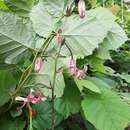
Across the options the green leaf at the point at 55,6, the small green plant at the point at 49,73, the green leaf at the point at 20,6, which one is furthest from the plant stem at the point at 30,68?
the green leaf at the point at 20,6

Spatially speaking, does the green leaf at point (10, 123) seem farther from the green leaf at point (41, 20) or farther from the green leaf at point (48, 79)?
the green leaf at point (41, 20)

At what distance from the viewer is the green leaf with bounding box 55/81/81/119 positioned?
1168 millimetres

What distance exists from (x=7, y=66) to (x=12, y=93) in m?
0.09

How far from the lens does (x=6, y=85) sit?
114 cm

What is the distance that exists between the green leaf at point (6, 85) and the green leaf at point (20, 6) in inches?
10.1

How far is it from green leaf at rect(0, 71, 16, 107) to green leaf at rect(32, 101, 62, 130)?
108 millimetres

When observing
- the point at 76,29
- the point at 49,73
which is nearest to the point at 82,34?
the point at 76,29

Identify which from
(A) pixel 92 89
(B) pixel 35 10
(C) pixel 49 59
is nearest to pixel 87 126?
(A) pixel 92 89

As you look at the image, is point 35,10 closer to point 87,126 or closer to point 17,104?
point 17,104

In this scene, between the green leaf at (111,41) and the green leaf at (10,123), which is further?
the green leaf at (111,41)

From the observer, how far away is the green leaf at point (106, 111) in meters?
1.10

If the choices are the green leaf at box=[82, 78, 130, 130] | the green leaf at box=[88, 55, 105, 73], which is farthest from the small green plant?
the green leaf at box=[88, 55, 105, 73]

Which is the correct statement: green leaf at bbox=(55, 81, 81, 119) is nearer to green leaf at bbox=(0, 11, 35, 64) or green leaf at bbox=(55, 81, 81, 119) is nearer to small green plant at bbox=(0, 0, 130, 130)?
small green plant at bbox=(0, 0, 130, 130)

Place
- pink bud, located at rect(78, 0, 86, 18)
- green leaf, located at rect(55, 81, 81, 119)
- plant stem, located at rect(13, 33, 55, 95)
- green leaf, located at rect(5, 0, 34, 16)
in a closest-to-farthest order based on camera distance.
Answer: pink bud, located at rect(78, 0, 86, 18) < plant stem, located at rect(13, 33, 55, 95) < green leaf, located at rect(55, 81, 81, 119) < green leaf, located at rect(5, 0, 34, 16)
